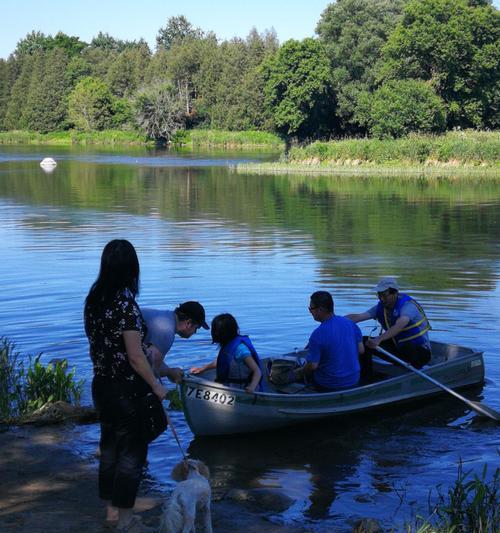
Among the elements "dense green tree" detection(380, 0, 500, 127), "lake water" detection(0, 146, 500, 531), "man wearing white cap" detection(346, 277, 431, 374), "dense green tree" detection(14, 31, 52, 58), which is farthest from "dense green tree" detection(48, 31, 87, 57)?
"man wearing white cap" detection(346, 277, 431, 374)

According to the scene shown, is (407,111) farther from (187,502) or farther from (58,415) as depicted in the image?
(187,502)

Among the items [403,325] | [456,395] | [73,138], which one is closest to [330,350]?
[403,325]

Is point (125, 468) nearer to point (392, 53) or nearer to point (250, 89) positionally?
point (392, 53)

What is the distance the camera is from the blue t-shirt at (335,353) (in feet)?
33.2

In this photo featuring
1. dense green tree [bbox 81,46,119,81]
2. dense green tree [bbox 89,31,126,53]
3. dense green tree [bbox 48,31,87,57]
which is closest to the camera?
dense green tree [bbox 81,46,119,81]

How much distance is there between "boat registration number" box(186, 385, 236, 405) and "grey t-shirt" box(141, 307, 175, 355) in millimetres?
2621

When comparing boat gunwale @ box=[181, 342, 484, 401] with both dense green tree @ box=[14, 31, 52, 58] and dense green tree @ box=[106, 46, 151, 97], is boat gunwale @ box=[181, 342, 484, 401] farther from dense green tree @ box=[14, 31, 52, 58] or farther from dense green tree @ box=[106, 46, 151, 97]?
dense green tree @ box=[14, 31, 52, 58]

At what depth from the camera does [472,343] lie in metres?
14.7

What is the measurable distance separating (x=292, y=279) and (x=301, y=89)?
5689 cm

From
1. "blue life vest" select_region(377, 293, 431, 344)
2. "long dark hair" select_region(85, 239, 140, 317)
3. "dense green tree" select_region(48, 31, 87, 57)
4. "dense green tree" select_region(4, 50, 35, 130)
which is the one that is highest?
"dense green tree" select_region(48, 31, 87, 57)

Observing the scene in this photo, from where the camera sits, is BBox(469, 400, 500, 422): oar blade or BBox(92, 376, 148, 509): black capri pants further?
BBox(469, 400, 500, 422): oar blade

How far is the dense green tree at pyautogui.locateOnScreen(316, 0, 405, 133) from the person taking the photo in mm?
77938

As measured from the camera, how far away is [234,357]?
30.9 feet

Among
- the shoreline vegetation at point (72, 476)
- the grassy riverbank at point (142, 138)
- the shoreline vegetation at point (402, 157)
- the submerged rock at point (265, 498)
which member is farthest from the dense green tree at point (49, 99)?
the submerged rock at point (265, 498)
